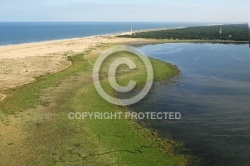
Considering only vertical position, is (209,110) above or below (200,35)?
below

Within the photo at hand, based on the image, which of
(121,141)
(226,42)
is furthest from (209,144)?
(226,42)

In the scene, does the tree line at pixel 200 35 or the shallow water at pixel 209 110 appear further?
the tree line at pixel 200 35

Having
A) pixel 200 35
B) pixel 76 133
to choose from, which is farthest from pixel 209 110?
pixel 200 35

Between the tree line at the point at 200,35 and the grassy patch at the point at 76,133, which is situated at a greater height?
the tree line at the point at 200,35

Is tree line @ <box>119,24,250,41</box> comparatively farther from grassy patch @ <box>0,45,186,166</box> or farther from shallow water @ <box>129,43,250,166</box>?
grassy patch @ <box>0,45,186,166</box>

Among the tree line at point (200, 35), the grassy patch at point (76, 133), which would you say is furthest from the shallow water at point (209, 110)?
the tree line at point (200, 35)

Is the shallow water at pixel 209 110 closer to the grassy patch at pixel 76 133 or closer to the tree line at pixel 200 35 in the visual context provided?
the grassy patch at pixel 76 133

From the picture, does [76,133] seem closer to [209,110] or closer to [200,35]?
[209,110]

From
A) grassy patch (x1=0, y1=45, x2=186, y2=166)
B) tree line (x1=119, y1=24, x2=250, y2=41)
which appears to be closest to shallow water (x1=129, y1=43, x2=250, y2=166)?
grassy patch (x1=0, y1=45, x2=186, y2=166)

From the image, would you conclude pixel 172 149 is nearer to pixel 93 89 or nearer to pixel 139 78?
pixel 93 89
